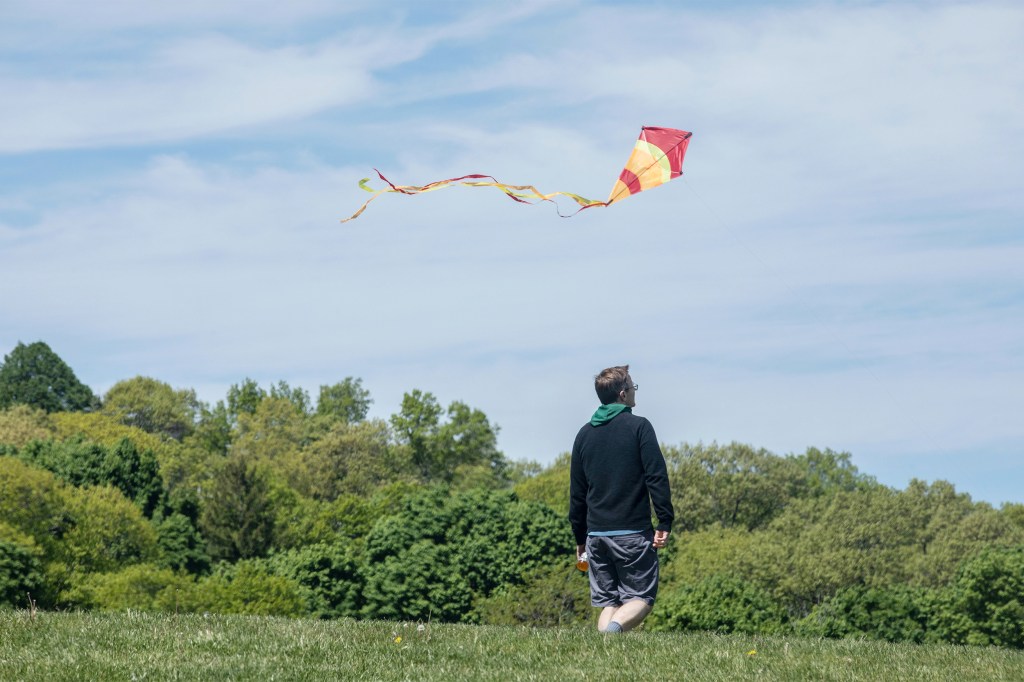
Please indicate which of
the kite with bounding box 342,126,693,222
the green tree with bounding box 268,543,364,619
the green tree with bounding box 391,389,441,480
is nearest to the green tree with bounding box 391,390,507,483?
the green tree with bounding box 391,389,441,480

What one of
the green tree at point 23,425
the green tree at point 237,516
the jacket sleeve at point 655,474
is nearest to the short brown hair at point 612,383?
the jacket sleeve at point 655,474

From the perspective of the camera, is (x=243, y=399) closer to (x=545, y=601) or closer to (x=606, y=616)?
(x=545, y=601)

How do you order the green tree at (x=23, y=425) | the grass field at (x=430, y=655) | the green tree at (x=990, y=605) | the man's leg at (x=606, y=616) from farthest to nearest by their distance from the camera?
the green tree at (x=23, y=425)
the green tree at (x=990, y=605)
the man's leg at (x=606, y=616)
the grass field at (x=430, y=655)

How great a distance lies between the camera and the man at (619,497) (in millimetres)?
12250

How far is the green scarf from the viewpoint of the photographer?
41.0 ft

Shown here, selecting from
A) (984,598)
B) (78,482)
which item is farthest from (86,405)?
(984,598)

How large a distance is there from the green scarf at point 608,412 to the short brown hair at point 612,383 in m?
0.06

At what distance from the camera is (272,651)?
12102 millimetres

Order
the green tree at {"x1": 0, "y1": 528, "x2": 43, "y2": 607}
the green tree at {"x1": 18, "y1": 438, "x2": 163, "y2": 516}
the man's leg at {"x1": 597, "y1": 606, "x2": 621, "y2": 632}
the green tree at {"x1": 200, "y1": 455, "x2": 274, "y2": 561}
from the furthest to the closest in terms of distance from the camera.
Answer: the green tree at {"x1": 200, "y1": 455, "x2": 274, "y2": 561}, the green tree at {"x1": 18, "y1": 438, "x2": 163, "y2": 516}, the green tree at {"x1": 0, "y1": 528, "x2": 43, "y2": 607}, the man's leg at {"x1": 597, "y1": 606, "x2": 621, "y2": 632}

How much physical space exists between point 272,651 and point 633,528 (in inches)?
142

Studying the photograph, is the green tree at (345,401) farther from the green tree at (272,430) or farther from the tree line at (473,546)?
the tree line at (473,546)

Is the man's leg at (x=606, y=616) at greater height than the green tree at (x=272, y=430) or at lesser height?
lesser

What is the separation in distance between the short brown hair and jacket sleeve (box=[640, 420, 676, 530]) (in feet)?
1.48

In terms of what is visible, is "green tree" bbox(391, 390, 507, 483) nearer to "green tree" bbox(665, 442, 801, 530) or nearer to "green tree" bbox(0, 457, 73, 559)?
"green tree" bbox(665, 442, 801, 530)
